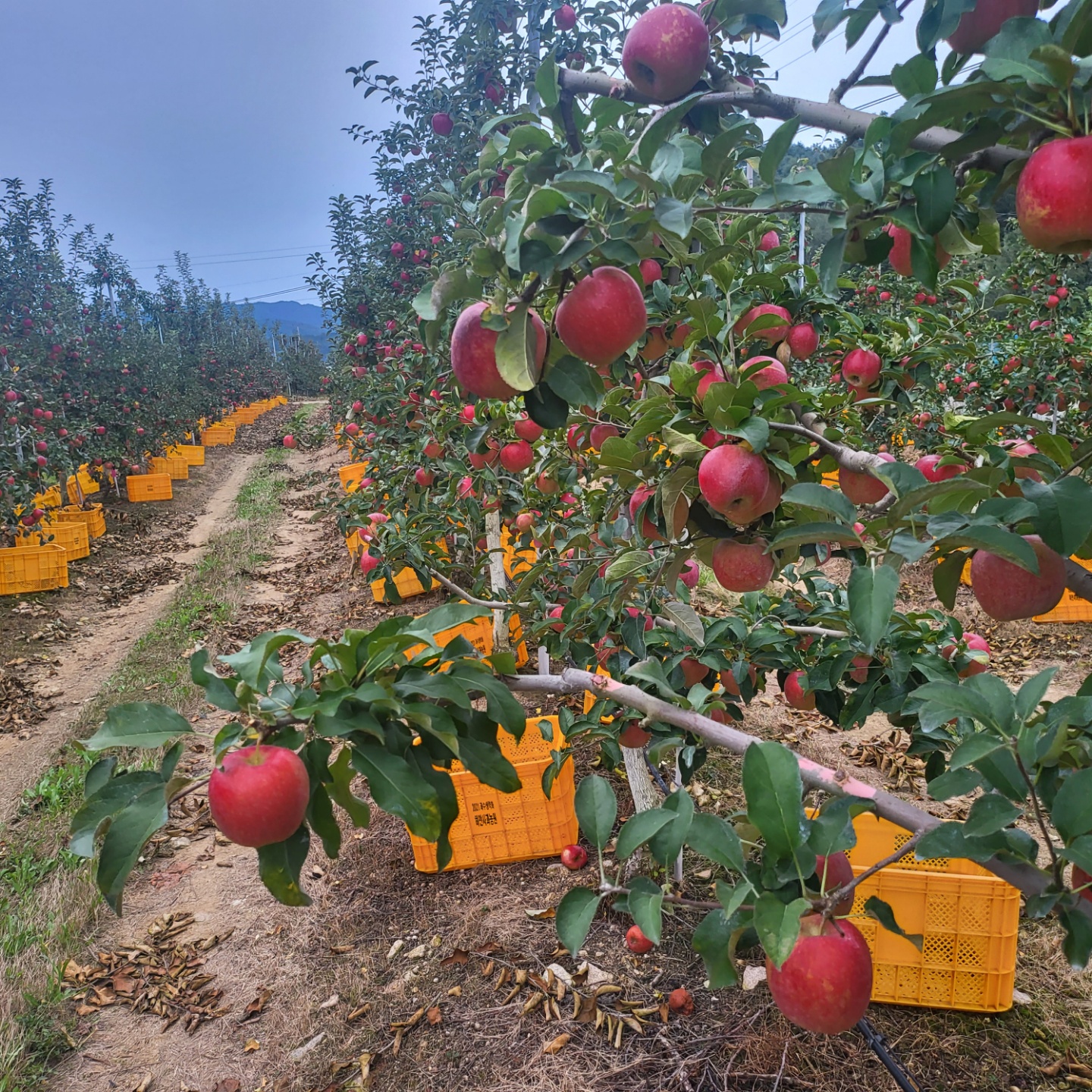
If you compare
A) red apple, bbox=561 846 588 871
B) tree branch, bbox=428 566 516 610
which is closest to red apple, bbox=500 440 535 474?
tree branch, bbox=428 566 516 610

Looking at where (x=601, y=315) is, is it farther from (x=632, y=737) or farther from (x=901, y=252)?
(x=632, y=737)

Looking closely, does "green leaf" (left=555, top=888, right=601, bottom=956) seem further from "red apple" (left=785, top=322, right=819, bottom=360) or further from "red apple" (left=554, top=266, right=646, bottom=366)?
"red apple" (left=785, top=322, right=819, bottom=360)

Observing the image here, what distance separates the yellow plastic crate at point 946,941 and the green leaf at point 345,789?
1887 millimetres

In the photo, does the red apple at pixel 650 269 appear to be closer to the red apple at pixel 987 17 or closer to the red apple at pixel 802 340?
the red apple at pixel 802 340

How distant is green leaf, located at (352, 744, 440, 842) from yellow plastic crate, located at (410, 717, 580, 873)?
2.22 meters

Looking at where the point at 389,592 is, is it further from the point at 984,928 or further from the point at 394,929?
the point at 984,928

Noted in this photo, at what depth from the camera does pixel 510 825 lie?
10.6 ft

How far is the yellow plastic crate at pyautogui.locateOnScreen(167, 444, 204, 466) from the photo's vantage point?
14164 mm

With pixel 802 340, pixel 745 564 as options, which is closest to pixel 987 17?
pixel 745 564

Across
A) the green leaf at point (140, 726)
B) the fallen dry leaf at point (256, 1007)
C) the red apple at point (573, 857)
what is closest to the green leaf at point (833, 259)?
the green leaf at point (140, 726)

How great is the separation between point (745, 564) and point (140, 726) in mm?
1007

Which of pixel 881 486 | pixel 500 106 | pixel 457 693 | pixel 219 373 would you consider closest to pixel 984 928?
pixel 881 486

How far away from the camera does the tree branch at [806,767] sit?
3.26 feet

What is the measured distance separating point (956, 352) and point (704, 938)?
143 cm
